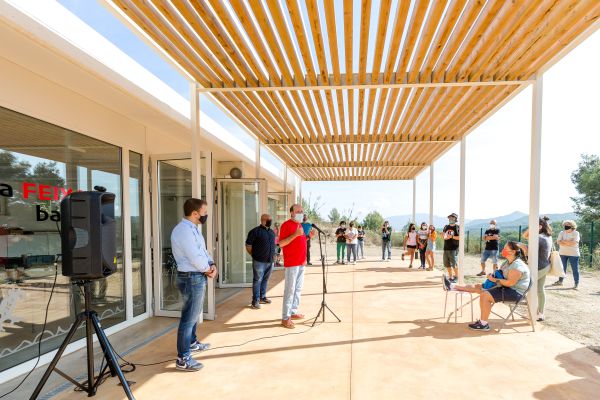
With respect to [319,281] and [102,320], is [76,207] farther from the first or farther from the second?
[319,281]

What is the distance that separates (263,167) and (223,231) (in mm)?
3848

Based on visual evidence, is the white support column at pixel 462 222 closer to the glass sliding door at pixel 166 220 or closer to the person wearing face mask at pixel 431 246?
the person wearing face mask at pixel 431 246

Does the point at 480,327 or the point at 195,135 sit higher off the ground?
the point at 195,135

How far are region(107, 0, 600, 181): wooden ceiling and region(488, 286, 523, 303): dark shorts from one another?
8.65 feet

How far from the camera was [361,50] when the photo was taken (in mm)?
4043

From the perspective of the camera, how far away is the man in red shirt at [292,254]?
482 cm

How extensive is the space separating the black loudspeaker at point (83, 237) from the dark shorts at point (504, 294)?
451cm

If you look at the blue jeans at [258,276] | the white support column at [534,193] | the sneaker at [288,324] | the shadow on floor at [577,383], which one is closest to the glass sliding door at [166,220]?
Answer: the blue jeans at [258,276]

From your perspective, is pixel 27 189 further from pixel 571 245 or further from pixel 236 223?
pixel 571 245

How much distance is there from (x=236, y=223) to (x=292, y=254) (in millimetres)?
3533

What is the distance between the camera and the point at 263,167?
1157cm

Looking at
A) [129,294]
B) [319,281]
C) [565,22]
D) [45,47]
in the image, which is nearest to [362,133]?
[319,281]

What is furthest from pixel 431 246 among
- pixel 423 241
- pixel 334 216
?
pixel 334 216

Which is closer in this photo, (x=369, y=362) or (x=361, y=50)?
(x=369, y=362)
